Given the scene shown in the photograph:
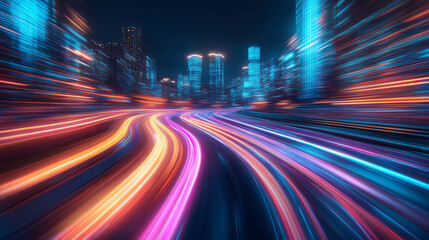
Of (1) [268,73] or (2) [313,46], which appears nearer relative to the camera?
(2) [313,46]

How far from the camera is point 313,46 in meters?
8.19

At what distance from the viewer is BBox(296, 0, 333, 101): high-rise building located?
7270 millimetres

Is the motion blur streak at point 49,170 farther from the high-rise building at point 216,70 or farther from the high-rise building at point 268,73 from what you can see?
the high-rise building at point 216,70

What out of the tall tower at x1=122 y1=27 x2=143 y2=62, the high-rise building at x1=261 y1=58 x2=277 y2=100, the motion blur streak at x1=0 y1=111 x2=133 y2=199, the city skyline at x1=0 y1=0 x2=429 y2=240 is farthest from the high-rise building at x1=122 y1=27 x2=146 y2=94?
the motion blur streak at x1=0 y1=111 x2=133 y2=199

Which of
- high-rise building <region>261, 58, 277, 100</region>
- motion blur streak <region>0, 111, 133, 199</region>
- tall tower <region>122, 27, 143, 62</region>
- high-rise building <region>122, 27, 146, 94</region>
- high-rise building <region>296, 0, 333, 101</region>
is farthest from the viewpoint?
tall tower <region>122, 27, 143, 62</region>

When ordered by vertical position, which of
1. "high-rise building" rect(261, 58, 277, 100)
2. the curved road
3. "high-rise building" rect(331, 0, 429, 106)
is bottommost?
the curved road

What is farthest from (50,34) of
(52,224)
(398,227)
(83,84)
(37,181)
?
(398,227)

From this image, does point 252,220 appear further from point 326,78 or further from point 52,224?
point 326,78

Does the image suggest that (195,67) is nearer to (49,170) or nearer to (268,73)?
(268,73)

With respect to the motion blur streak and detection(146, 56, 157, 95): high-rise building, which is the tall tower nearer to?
detection(146, 56, 157, 95): high-rise building

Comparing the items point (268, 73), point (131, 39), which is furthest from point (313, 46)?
point (131, 39)

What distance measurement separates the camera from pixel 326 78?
7.00m

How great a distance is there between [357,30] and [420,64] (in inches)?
125

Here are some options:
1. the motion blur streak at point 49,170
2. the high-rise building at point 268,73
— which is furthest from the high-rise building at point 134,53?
the motion blur streak at point 49,170
